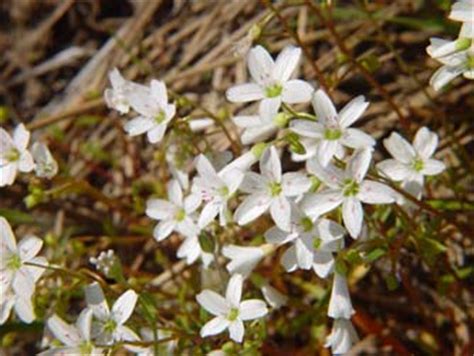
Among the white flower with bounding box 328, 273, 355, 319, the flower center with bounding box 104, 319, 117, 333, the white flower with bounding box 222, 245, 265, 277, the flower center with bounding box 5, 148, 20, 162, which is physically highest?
the flower center with bounding box 5, 148, 20, 162

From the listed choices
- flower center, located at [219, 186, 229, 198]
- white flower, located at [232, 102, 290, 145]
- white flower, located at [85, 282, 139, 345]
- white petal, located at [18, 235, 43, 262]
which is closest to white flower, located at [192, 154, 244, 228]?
flower center, located at [219, 186, 229, 198]

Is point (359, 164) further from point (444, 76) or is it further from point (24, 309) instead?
point (24, 309)

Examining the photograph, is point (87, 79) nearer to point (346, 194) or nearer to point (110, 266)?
point (110, 266)

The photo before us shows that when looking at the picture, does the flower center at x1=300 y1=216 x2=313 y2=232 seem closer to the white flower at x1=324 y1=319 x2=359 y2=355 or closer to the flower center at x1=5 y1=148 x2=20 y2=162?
the white flower at x1=324 y1=319 x2=359 y2=355

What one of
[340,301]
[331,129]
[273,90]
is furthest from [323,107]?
[340,301]

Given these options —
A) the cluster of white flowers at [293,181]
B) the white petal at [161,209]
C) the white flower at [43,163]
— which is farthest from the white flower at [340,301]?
the white flower at [43,163]

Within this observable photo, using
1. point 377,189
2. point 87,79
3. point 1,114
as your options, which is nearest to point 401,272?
point 377,189
